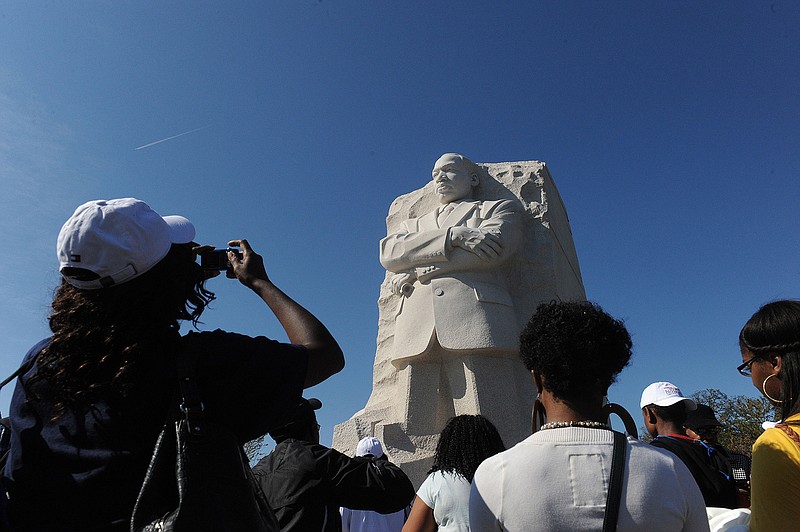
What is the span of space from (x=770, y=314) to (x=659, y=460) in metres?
0.53

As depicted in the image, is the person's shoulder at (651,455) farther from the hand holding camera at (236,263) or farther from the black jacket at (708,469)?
the black jacket at (708,469)

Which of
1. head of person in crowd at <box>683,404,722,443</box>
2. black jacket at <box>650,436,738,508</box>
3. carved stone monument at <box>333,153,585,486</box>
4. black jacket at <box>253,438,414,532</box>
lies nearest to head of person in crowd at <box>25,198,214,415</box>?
black jacket at <box>253,438,414,532</box>

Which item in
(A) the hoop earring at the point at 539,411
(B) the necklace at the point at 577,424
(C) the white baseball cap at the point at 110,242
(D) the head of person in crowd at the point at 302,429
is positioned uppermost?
(C) the white baseball cap at the point at 110,242

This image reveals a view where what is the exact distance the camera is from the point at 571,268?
7.20 meters

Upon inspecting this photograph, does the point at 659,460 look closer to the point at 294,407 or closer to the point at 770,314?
the point at 770,314

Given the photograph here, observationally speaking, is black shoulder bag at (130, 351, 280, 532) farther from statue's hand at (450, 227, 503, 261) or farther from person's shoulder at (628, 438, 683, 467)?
statue's hand at (450, 227, 503, 261)

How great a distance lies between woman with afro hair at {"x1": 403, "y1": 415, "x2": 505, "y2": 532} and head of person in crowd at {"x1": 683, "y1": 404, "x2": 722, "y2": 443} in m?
1.03

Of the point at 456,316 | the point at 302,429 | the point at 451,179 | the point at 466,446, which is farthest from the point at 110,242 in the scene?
the point at 451,179

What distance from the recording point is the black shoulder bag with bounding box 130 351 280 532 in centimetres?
110

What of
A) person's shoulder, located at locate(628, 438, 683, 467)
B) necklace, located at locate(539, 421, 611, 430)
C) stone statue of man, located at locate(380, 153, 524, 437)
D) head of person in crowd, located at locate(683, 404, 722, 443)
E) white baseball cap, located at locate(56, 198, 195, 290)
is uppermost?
stone statue of man, located at locate(380, 153, 524, 437)

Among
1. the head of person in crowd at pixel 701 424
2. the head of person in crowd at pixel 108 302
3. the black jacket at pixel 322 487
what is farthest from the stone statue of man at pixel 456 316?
the head of person in crowd at pixel 108 302

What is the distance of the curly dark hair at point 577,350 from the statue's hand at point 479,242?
4.11 m

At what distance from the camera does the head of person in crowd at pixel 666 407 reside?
9.51ft

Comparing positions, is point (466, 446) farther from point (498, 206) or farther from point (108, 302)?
point (498, 206)
